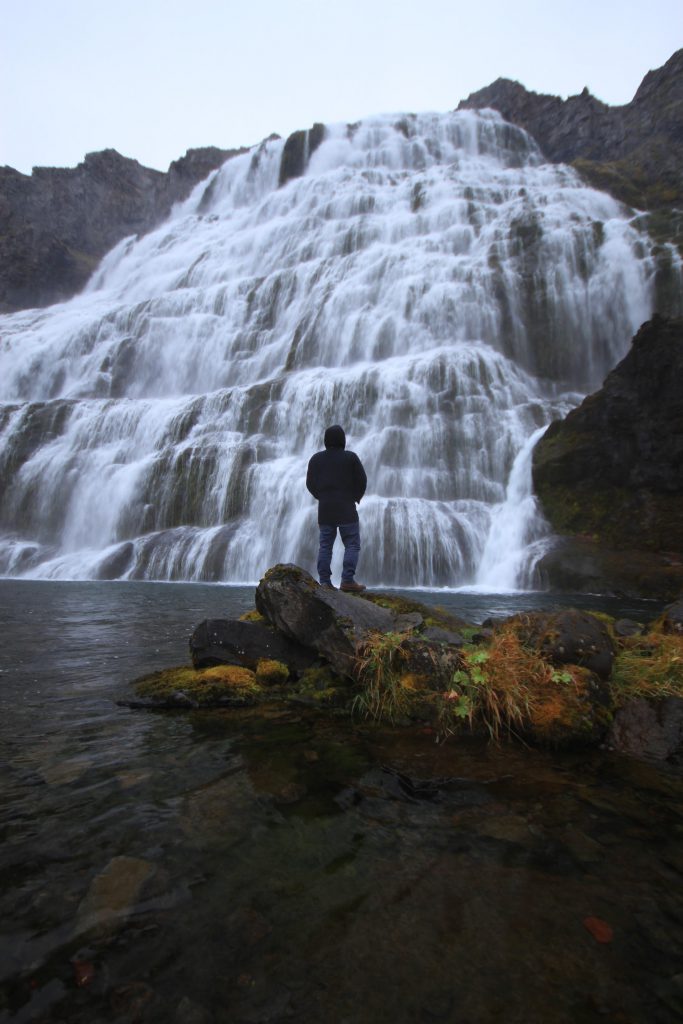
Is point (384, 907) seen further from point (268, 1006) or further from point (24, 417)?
point (24, 417)

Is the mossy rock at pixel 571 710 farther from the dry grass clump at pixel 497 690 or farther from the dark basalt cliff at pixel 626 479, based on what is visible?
the dark basalt cliff at pixel 626 479

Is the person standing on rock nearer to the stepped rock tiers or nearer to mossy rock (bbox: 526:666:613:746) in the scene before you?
the stepped rock tiers

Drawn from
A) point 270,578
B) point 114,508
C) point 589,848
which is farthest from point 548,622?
point 114,508

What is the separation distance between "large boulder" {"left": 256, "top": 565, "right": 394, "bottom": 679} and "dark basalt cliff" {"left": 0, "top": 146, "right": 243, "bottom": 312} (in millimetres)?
68041

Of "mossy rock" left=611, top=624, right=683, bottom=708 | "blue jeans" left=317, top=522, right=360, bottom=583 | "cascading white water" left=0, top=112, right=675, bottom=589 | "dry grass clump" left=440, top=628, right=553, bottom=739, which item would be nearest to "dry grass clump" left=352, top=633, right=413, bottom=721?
"dry grass clump" left=440, top=628, right=553, bottom=739

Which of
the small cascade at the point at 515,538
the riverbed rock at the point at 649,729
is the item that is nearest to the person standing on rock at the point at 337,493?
the riverbed rock at the point at 649,729

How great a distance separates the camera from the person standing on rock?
7.03 meters

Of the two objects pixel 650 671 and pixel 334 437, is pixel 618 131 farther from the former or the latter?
pixel 650 671

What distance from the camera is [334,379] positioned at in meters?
25.8

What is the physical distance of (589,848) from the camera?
2709 mm

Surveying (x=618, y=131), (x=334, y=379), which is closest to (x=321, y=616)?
(x=334, y=379)

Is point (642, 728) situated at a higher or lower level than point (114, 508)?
lower

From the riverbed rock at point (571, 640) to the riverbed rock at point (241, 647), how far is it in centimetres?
216

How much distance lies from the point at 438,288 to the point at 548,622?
2863cm
